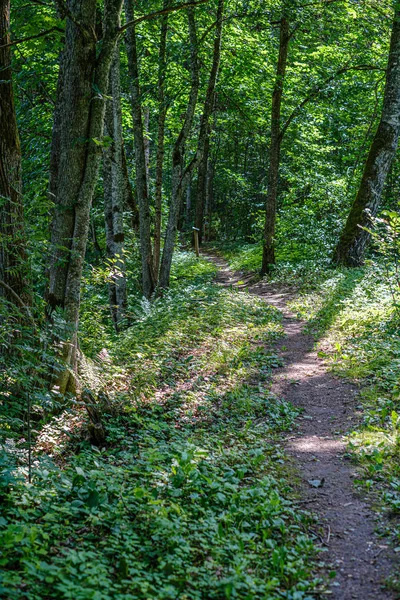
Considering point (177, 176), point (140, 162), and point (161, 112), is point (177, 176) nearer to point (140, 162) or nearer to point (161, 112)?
point (140, 162)

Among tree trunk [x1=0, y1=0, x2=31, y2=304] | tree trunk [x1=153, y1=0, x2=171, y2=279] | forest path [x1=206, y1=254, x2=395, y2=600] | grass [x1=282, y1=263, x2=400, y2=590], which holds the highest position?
tree trunk [x1=153, y1=0, x2=171, y2=279]

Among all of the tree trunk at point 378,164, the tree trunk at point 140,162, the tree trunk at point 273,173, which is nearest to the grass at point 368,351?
the tree trunk at point 378,164

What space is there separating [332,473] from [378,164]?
10.3 m

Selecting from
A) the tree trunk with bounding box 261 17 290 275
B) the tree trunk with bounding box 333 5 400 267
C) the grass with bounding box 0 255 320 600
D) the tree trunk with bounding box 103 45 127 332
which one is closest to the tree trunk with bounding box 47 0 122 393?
the grass with bounding box 0 255 320 600

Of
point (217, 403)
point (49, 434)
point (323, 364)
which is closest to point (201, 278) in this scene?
point (323, 364)

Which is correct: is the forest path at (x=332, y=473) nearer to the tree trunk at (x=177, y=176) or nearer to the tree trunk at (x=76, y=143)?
the tree trunk at (x=76, y=143)

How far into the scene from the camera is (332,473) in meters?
4.87

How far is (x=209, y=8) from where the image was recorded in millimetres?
12883

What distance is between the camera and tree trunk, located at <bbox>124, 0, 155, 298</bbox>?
463 inches

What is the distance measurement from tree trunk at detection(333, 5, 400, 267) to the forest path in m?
5.48

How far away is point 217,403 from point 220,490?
2367mm

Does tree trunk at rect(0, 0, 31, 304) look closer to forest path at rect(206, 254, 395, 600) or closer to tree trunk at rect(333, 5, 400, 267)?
forest path at rect(206, 254, 395, 600)

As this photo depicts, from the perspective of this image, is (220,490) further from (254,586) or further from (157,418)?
(157,418)

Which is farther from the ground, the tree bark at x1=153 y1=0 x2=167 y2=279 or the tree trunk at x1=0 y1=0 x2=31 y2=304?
the tree bark at x1=153 y1=0 x2=167 y2=279
